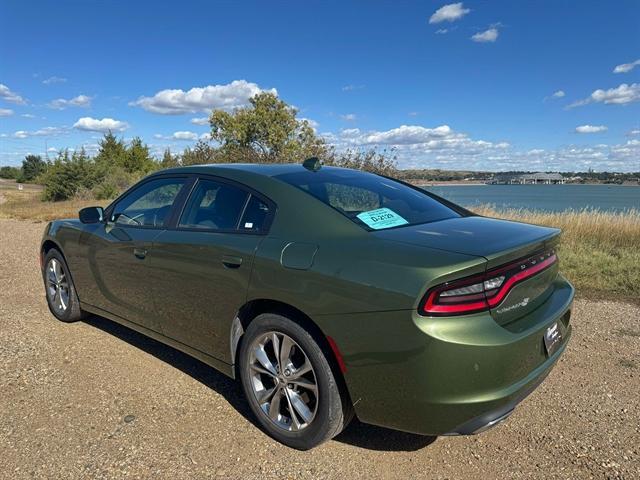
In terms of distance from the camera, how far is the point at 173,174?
147 inches

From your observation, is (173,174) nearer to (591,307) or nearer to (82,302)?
(82,302)

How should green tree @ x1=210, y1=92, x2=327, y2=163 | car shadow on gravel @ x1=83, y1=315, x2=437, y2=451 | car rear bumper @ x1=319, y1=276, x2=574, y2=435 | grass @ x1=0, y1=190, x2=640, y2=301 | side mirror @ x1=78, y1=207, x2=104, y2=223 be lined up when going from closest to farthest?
1. car rear bumper @ x1=319, y1=276, x2=574, y2=435
2. car shadow on gravel @ x1=83, y1=315, x2=437, y2=451
3. side mirror @ x1=78, y1=207, x2=104, y2=223
4. grass @ x1=0, y1=190, x2=640, y2=301
5. green tree @ x1=210, y1=92, x2=327, y2=163

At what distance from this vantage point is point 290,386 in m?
2.71

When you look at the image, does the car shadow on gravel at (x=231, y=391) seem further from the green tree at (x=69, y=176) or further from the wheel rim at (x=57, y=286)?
the green tree at (x=69, y=176)

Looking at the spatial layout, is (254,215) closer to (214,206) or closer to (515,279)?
(214,206)

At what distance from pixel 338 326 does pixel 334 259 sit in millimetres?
337

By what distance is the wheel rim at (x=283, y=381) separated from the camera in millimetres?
2615

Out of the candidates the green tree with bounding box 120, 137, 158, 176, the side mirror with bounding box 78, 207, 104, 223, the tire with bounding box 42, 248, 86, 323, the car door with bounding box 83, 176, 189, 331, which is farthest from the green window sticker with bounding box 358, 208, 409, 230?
the green tree with bounding box 120, 137, 158, 176

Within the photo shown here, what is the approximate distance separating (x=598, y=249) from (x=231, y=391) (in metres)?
7.49

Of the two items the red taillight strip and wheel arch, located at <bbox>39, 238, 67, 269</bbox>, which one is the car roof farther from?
wheel arch, located at <bbox>39, 238, 67, 269</bbox>

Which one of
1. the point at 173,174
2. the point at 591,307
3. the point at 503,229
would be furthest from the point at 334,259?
the point at 591,307

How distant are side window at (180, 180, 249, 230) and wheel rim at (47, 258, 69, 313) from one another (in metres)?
2.17

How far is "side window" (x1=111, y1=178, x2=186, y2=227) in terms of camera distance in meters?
3.63

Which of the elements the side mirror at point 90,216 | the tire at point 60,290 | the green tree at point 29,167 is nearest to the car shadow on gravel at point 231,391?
the tire at point 60,290
